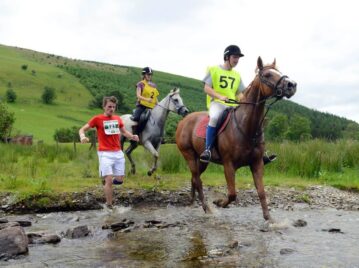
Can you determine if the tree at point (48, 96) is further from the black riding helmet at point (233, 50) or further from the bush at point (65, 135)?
the black riding helmet at point (233, 50)

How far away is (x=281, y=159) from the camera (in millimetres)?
14898

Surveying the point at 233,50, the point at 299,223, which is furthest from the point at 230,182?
the point at 233,50

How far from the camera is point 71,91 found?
100m

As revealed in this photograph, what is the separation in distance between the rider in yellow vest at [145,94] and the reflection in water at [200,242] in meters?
4.94

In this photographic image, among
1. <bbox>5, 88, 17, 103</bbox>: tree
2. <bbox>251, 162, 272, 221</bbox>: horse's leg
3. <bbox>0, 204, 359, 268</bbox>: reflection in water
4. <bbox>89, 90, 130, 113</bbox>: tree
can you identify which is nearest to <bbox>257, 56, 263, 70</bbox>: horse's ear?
<bbox>251, 162, 272, 221</bbox>: horse's leg

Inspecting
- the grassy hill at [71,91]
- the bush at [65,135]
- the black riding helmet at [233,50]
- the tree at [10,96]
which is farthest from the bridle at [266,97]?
the tree at [10,96]

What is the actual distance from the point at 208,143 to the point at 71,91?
311 ft

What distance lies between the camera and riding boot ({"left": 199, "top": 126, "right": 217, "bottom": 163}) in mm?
8680

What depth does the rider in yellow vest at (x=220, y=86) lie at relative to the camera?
8.73 metres

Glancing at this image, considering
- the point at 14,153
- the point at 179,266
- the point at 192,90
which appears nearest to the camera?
the point at 179,266

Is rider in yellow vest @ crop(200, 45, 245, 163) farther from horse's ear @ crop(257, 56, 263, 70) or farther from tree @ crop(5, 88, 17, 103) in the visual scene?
tree @ crop(5, 88, 17, 103)

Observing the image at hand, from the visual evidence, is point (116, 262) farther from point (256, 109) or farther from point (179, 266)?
point (256, 109)

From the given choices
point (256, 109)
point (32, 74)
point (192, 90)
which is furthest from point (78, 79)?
point (256, 109)

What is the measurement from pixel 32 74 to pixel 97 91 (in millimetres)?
15698
